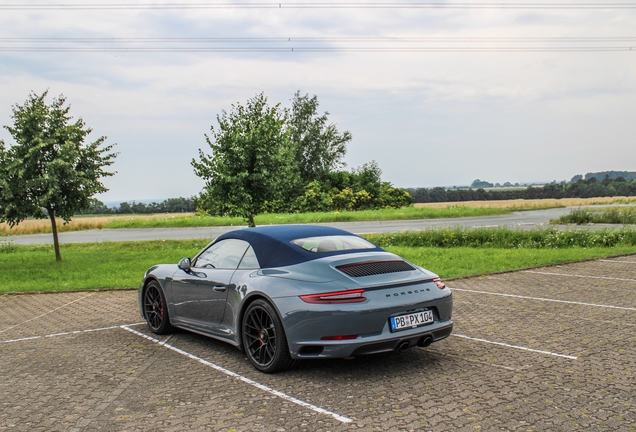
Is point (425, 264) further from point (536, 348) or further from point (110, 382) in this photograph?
point (110, 382)

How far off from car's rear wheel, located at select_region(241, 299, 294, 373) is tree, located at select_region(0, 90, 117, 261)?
11.2 metres

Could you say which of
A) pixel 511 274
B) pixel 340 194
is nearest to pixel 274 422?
pixel 511 274

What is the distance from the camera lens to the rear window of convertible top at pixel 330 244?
646 cm

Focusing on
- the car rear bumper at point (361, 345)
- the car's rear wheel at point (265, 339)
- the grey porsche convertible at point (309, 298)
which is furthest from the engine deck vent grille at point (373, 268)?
the car's rear wheel at point (265, 339)

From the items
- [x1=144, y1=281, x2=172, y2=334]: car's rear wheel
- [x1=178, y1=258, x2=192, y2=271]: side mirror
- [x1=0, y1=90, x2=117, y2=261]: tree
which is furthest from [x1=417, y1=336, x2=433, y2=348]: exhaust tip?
[x1=0, y1=90, x2=117, y2=261]: tree

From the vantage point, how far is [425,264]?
14.7 metres

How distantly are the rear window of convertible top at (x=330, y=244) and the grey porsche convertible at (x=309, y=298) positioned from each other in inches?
0.4

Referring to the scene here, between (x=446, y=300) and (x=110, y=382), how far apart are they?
130 inches

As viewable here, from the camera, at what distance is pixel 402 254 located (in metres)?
17.2

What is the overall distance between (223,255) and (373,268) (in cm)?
188

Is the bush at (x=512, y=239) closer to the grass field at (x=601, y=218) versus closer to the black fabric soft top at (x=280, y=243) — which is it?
the grass field at (x=601, y=218)

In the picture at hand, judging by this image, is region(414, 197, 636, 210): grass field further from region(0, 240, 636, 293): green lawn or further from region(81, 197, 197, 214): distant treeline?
region(0, 240, 636, 293): green lawn

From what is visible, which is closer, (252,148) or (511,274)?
(511,274)

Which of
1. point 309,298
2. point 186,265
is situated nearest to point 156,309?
point 186,265
